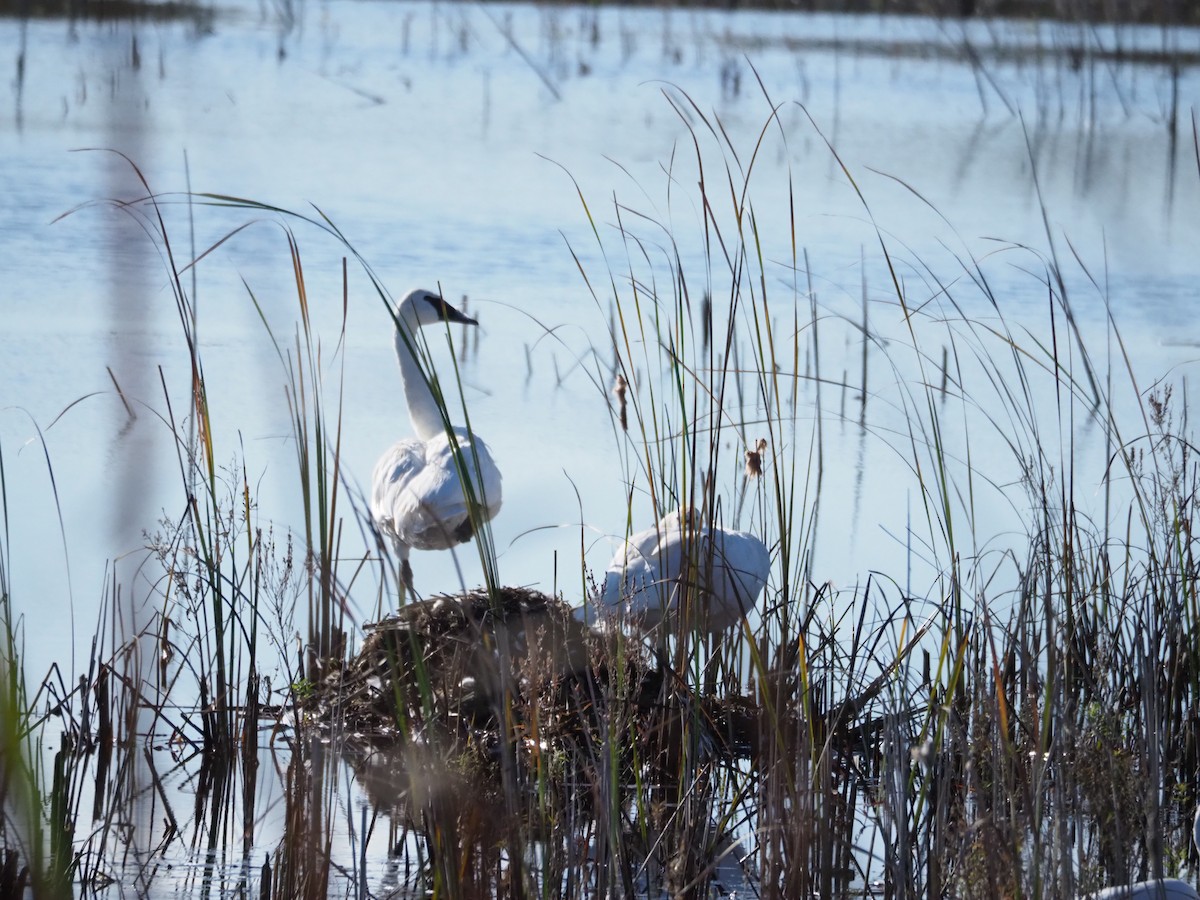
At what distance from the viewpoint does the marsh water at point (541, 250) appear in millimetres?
3422

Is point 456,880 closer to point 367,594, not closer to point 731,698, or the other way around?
point 731,698

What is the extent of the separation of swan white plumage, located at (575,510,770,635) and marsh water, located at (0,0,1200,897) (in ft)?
0.46

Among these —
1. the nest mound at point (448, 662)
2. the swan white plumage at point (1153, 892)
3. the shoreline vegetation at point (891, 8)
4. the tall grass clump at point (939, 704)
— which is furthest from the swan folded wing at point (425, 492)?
the shoreline vegetation at point (891, 8)

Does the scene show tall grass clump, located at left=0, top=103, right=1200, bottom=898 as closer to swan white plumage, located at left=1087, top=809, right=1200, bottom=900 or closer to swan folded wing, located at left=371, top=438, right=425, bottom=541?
swan white plumage, located at left=1087, top=809, right=1200, bottom=900

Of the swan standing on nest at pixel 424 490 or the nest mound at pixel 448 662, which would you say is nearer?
the nest mound at pixel 448 662

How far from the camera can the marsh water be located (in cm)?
342

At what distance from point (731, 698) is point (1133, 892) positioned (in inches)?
35.7

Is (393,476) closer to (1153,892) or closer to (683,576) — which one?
(683,576)

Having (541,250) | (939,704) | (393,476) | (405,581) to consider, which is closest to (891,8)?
(541,250)

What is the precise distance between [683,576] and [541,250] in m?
5.29

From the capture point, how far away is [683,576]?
2418mm

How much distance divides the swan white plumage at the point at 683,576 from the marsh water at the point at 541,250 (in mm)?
140

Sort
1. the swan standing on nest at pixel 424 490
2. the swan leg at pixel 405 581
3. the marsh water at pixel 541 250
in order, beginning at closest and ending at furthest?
the swan leg at pixel 405 581 < the marsh water at pixel 541 250 < the swan standing on nest at pixel 424 490

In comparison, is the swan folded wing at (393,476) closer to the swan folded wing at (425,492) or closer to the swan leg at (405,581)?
the swan folded wing at (425,492)
